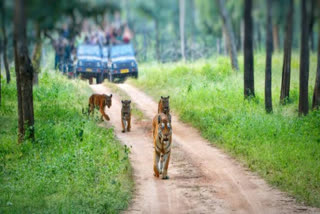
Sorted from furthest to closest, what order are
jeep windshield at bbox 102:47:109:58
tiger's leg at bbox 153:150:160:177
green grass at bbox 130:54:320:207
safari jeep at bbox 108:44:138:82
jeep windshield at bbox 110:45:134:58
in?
1. jeep windshield at bbox 110:45:134:58
2. jeep windshield at bbox 102:47:109:58
3. safari jeep at bbox 108:44:138:82
4. green grass at bbox 130:54:320:207
5. tiger's leg at bbox 153:150:160:177

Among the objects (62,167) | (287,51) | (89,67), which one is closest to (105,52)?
(89,67)

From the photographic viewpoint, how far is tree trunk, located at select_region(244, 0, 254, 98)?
19.1 m

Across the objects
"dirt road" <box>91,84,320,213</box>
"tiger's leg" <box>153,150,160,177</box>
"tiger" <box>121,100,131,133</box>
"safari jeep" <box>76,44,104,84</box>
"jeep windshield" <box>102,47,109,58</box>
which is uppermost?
"jeep windshield" <box>102,47,109,58</box>

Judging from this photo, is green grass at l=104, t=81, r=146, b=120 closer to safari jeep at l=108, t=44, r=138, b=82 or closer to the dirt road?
safari jeep at l=108, t=44, r=138, b=82

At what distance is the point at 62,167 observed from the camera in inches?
485

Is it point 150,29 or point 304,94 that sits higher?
point 150,29

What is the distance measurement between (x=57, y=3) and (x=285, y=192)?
6474mm

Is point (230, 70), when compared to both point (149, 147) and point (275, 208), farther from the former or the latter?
point (275, 208)

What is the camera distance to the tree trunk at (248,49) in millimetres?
19141

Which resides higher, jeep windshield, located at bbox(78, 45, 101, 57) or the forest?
jeep windshield, located at bbox(78, 45, 101, 57)

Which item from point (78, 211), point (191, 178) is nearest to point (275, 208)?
point (191, 178)

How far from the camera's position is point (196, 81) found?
947 inches

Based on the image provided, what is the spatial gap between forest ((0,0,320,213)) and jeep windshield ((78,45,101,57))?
7.37 ft

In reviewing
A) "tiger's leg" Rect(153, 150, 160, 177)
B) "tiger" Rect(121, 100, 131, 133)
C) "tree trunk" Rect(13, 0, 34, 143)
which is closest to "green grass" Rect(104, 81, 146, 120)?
"tiger" Rect(121, 100, 131, 133)
